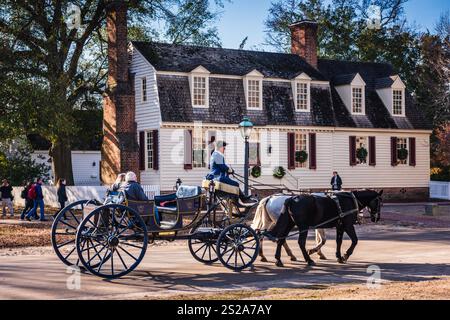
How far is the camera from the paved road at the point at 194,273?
12.1m

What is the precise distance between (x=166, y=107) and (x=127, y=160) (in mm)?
3511

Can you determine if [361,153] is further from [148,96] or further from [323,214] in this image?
[323,214]

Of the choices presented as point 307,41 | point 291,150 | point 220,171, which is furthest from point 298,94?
point 220,171

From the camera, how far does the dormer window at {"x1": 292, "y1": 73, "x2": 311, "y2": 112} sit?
40594 mm

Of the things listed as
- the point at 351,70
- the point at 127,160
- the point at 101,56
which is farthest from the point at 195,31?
the point at 127,160

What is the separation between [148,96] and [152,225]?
945 inches

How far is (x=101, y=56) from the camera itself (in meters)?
44.8

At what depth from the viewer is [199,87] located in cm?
3778

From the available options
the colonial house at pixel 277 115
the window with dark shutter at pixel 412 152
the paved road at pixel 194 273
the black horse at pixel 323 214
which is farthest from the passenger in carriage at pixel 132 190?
the window with dark shutter at pixel 412 152

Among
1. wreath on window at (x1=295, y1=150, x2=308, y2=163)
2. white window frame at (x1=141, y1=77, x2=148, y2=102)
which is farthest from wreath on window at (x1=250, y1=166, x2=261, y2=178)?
white window frame at (x1=141, y1=77, x2=148, y2=102)

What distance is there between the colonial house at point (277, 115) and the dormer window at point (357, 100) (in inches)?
2.7

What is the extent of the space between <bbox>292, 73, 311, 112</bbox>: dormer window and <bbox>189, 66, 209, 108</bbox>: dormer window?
18.5 feet

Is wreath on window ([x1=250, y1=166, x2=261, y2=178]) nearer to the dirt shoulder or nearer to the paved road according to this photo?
the paved road
